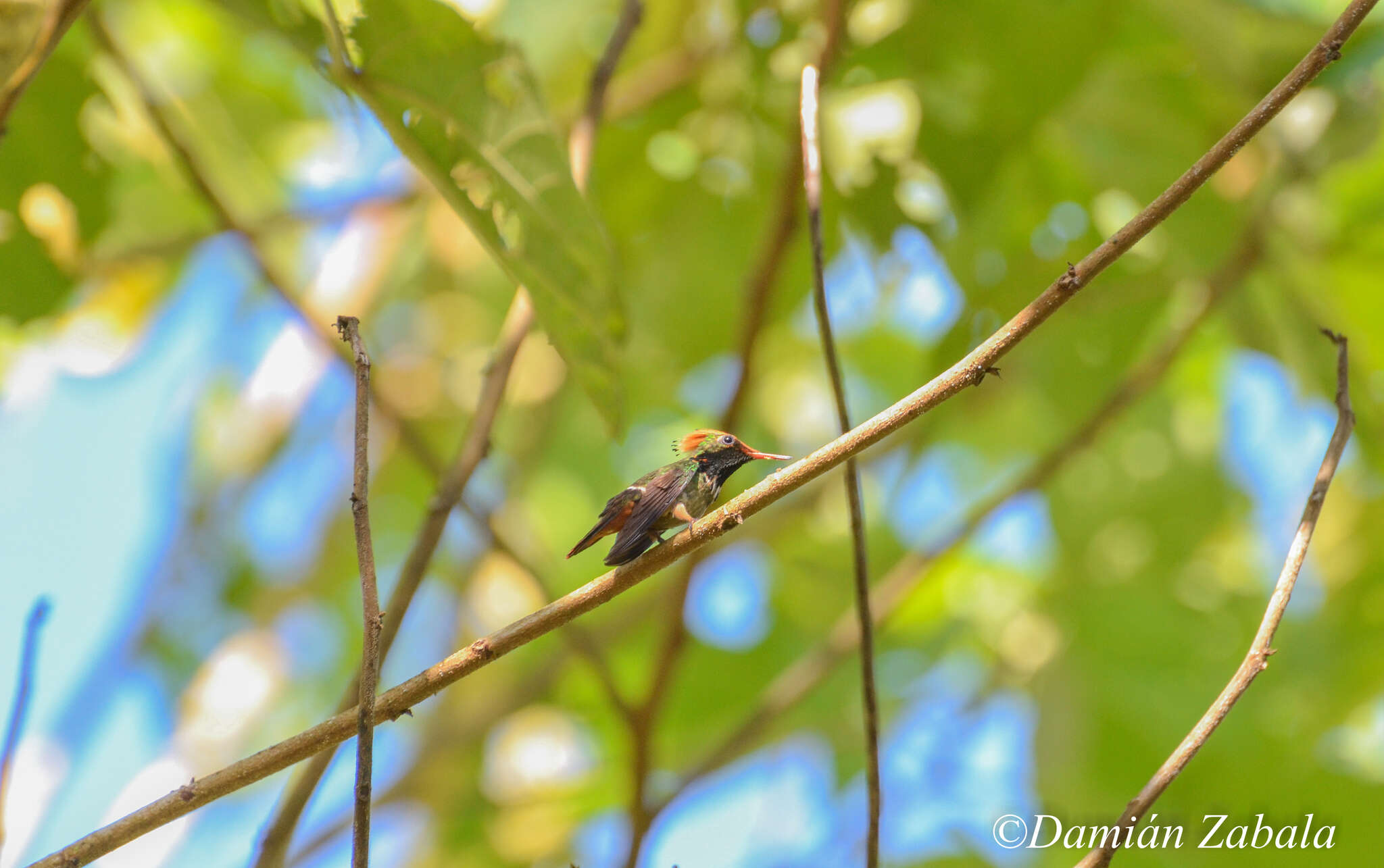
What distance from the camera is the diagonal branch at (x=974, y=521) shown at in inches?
114

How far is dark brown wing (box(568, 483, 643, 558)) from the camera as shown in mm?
1744

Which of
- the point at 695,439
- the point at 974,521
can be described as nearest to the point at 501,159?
the point at 695,439

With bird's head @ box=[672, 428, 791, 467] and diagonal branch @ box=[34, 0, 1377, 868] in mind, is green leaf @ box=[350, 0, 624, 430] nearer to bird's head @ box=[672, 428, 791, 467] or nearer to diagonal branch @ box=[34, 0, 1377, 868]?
bird's head @ box=[672, 428, 791, 467]

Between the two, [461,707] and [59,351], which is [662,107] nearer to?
[461,707]

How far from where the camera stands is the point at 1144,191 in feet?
9.68

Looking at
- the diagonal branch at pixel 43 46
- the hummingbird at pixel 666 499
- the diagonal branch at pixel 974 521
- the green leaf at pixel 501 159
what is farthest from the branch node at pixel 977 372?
the diagonal branch at pixel 974 521

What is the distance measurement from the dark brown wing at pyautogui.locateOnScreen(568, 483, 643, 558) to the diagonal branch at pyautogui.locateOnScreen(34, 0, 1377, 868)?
0.31 m

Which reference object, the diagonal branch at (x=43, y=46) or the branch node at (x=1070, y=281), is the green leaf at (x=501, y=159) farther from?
the branch node at (x=1070, y=281)

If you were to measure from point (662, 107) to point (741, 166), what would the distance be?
1.00 feet

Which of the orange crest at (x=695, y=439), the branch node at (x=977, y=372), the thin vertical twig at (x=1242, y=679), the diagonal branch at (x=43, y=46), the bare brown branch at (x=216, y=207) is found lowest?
the thin vertical twig at (x=1242, y=679)

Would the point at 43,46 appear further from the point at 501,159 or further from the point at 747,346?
the point at 747,346

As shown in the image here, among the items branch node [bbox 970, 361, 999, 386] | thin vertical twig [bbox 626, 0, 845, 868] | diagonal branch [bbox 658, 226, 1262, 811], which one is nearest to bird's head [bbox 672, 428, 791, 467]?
branch node [bbox 970, 361, 999, 386]

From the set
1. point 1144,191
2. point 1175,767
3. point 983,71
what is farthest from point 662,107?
point 1175,767

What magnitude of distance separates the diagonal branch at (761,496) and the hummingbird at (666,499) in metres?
0.25
